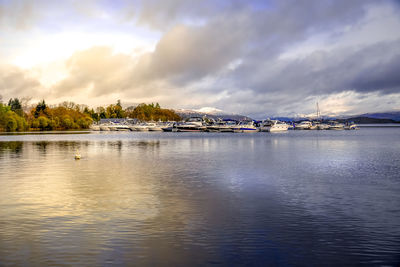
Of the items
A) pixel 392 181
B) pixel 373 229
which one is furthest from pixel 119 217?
pixel 392 181

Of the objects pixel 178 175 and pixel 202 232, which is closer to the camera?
pixel 202 232

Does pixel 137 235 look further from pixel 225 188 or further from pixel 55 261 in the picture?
pixel 225 188

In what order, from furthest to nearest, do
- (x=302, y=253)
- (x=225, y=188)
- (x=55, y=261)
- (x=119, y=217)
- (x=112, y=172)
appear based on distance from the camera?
(x=112, y=172) → (x=225, y=188) → (x=119, y=217) → (x=302, y=253) → (x=55, y=261)

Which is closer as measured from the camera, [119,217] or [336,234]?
[336,234]

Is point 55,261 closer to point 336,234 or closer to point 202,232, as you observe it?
point 202,232

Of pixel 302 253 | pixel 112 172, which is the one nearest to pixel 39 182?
pixel 112 172

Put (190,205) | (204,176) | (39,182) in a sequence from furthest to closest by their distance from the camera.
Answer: (204,176) → (39,182) → (190,205)

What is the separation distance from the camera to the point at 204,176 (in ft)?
105

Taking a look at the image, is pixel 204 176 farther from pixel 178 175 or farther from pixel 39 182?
pixel 39 182

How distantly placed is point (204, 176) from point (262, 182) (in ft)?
19.0

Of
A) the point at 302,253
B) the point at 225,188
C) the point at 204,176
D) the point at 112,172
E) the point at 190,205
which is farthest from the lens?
the point at 112,172

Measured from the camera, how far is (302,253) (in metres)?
12.5

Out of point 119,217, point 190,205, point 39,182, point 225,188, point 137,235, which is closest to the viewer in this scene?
point 137,235

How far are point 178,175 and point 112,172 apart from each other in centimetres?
649
